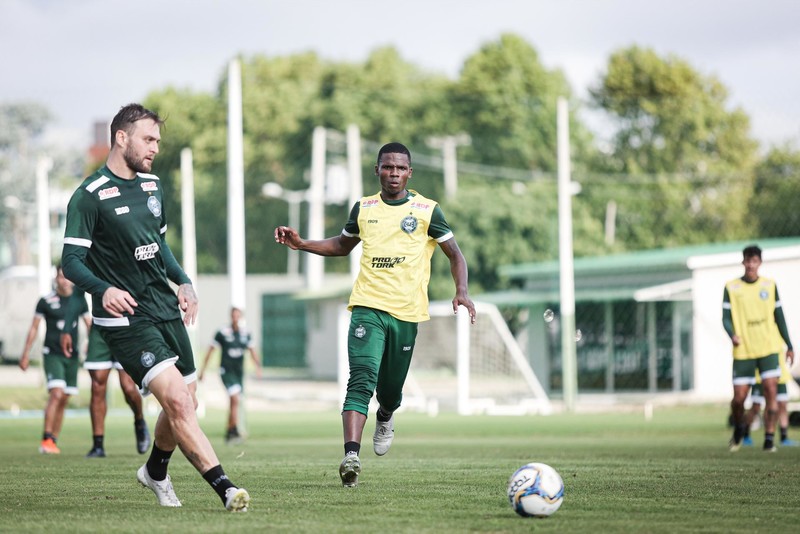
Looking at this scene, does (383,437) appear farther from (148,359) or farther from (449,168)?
(449,168)

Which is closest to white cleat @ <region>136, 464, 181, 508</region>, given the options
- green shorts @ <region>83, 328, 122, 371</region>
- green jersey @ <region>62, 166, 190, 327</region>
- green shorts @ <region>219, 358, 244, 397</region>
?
green jersey @ <region>62, 166, 190, 327</region>

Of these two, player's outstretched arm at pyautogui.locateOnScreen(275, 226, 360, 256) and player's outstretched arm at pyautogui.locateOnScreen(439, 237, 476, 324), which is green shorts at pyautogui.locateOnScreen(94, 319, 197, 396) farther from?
player's outstretched arm at pyautogui.locateOnScreen(439, 237, 476, 324)

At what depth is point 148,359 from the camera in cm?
789

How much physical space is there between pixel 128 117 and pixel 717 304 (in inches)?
1149

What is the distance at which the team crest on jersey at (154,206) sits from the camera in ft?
26.7

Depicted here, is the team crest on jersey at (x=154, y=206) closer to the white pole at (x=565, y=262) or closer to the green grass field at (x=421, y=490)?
the green grass field at (x=421, y=490)

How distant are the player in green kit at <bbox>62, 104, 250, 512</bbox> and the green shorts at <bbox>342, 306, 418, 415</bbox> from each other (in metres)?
1.84

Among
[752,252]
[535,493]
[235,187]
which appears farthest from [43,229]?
[535,493]

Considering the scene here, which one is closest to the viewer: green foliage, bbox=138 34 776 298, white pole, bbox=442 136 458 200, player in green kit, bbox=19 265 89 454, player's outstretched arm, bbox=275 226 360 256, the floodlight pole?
player's outstretched arm, bbox=275 226 360 256

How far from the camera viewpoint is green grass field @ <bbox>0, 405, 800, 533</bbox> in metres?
7.46

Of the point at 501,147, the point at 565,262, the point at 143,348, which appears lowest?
the point at 143,348

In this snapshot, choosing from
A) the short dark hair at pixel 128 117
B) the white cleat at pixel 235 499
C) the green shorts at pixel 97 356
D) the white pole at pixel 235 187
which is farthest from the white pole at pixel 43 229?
the white cleat at pixel 235 499

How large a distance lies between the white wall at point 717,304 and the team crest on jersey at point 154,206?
28.1 meters

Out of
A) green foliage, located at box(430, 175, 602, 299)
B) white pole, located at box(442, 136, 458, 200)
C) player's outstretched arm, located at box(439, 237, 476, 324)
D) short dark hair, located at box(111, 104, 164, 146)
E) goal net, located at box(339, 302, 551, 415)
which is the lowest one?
goal net, located at box(339, 302, 551, 415)
